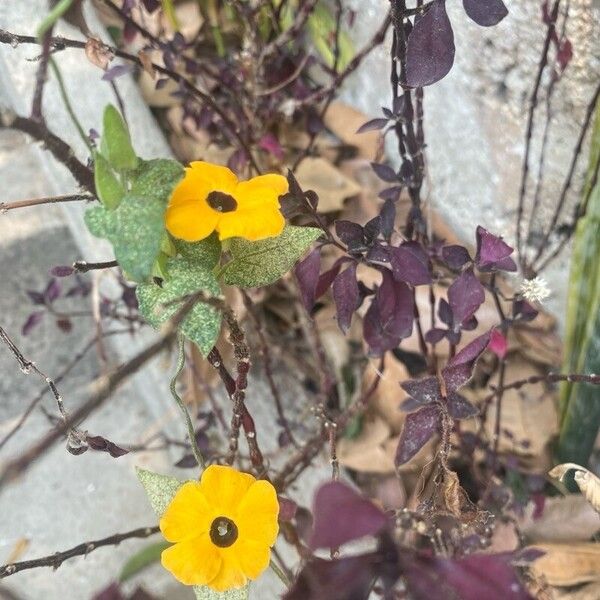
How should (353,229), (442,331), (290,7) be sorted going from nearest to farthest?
Answer: (353,229) → (442,331) → (290,7)

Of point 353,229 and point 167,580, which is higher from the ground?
point 353,229

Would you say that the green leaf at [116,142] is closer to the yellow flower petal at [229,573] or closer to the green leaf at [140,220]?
the green leaf at [140,220]

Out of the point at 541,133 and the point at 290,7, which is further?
the point at 290,7

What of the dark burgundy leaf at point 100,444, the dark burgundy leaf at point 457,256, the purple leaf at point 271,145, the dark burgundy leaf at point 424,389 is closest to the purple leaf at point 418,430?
the dark burgundy leaf at point 424,389

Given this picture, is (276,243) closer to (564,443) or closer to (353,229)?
(353,229)

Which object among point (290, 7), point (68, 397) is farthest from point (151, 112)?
point (68, 397)

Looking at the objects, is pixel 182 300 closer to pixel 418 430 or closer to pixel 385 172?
pixel 418 430
